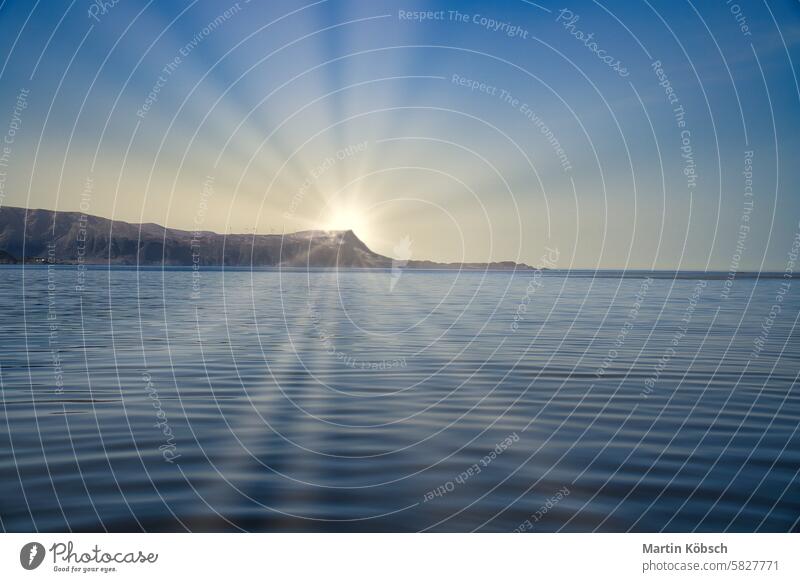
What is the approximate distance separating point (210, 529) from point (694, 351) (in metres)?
18.8

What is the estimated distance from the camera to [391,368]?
64.3 ft

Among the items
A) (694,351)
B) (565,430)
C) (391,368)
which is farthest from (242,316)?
(565,430)

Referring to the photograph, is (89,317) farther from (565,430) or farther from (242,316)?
(565,430)

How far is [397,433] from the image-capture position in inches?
480

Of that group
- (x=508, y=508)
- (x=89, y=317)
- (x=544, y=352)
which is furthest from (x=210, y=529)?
(x=89, y=317)

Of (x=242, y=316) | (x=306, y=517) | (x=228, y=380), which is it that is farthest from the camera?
(x=242, y=316)

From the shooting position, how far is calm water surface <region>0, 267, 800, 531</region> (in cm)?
844

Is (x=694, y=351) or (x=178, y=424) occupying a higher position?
(x=694, y=351)

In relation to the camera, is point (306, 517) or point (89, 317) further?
point (89, 317)

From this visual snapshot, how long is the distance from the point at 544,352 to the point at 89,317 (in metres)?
22.0

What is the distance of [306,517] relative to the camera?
8.27 m

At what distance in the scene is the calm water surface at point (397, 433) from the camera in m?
8.44
